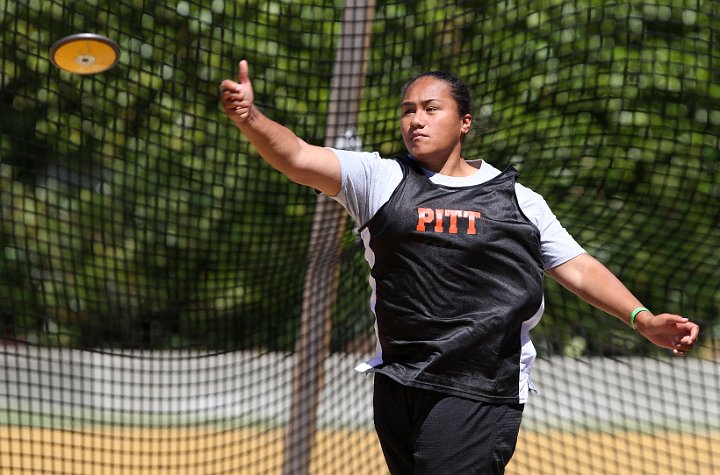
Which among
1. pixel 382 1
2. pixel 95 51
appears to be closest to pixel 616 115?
pixel 382 1

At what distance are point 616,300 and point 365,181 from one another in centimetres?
76

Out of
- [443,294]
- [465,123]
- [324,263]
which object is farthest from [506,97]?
[443,294]

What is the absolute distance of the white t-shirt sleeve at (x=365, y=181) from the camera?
246 centimetres

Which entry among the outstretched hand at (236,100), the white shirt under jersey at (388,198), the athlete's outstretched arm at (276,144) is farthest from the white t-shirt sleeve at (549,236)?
the outstretched hand at (236,100)

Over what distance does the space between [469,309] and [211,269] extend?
12.4 ft

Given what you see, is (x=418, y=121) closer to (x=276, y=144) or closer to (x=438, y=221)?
(x=438, y=221)

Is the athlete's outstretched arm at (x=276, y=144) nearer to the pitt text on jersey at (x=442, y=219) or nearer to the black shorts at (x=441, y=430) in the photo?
the pitt text on jersey at (x=442, y=219)

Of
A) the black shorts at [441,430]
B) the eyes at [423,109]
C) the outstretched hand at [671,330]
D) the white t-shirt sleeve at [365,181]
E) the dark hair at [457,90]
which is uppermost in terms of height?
the dark hair at [457,90]

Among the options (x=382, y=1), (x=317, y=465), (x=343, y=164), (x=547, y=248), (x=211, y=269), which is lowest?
(x=317, y=465)

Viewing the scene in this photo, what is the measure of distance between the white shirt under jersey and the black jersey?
0.03 metres

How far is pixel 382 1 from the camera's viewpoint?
17.5 ft

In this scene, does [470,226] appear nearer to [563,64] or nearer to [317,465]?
[563,64]

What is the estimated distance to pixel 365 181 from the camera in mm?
2500

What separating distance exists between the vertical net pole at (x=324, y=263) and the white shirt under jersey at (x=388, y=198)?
72.7 inches
